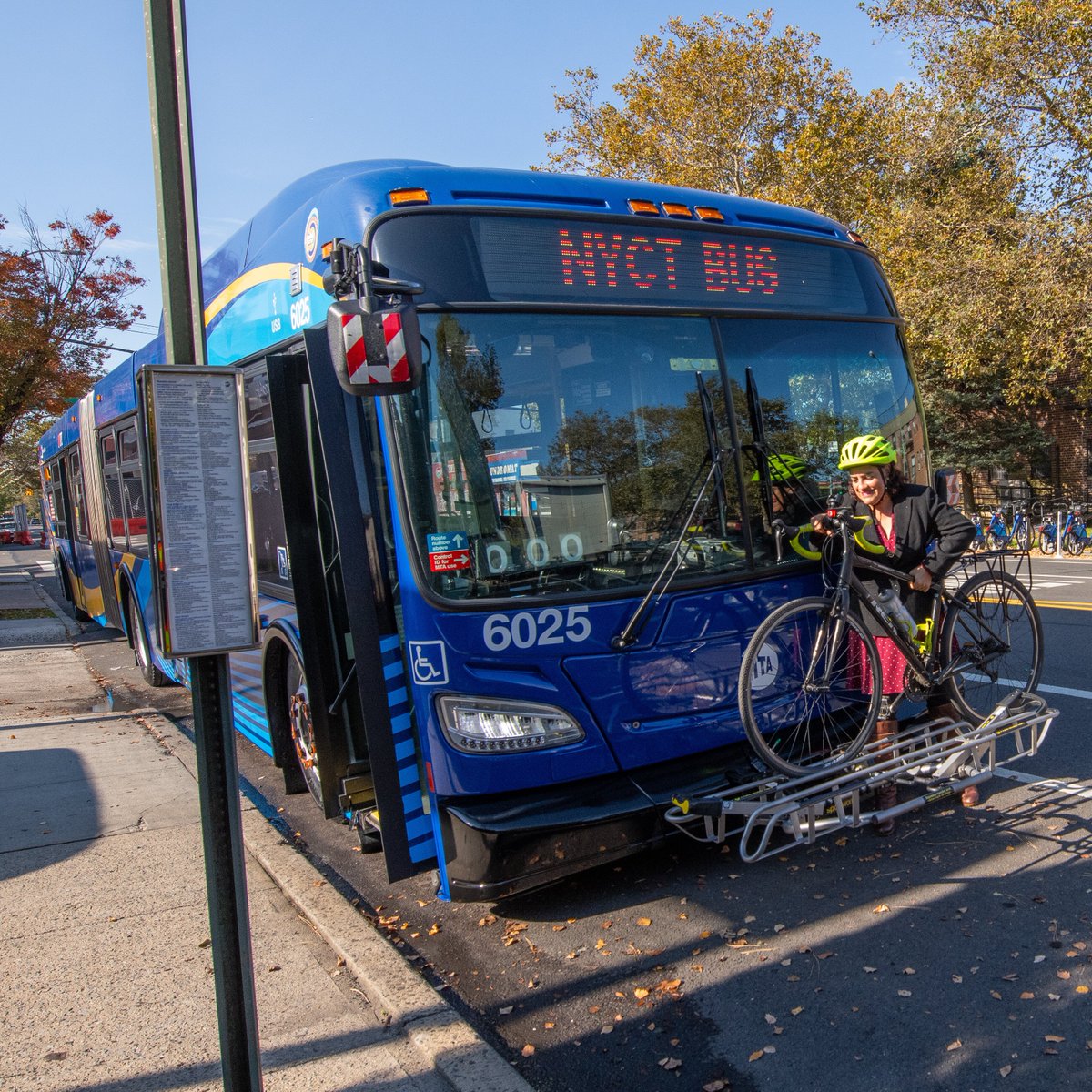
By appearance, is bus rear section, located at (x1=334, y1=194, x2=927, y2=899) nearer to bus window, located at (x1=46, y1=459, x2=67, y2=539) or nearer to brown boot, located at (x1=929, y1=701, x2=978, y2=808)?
brown boot, located at (x1=929, y1=701, x2=978, y2=808)

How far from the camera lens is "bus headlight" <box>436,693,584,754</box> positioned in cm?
397

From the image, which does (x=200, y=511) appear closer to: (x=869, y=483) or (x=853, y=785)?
(x=853, y=785)

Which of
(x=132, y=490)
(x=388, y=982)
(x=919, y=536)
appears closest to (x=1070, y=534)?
(x=919, y=536)

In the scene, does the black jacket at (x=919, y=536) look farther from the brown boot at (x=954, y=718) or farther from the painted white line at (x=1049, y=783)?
the painted white line at (x=1049, y=783)

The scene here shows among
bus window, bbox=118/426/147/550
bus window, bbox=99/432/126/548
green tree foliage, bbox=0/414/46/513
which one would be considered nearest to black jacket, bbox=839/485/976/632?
bus window, bbox=118/426/147/550

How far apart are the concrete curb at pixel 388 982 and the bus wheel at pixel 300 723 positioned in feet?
1.26

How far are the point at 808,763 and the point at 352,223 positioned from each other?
10.4 feet

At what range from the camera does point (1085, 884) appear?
14.2 ft

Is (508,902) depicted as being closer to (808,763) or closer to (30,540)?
(808,763)

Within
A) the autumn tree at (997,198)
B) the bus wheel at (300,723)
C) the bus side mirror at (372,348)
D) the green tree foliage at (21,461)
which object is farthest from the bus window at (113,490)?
the green tree foliage at (21,461)

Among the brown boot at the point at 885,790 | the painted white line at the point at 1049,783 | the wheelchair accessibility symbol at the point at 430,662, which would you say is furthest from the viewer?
the painted white line at the point at 1049,783

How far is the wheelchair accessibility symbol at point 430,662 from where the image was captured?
3.96 meters

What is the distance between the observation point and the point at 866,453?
491 centimetres

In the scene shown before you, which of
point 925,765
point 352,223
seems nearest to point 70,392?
point 352,223
